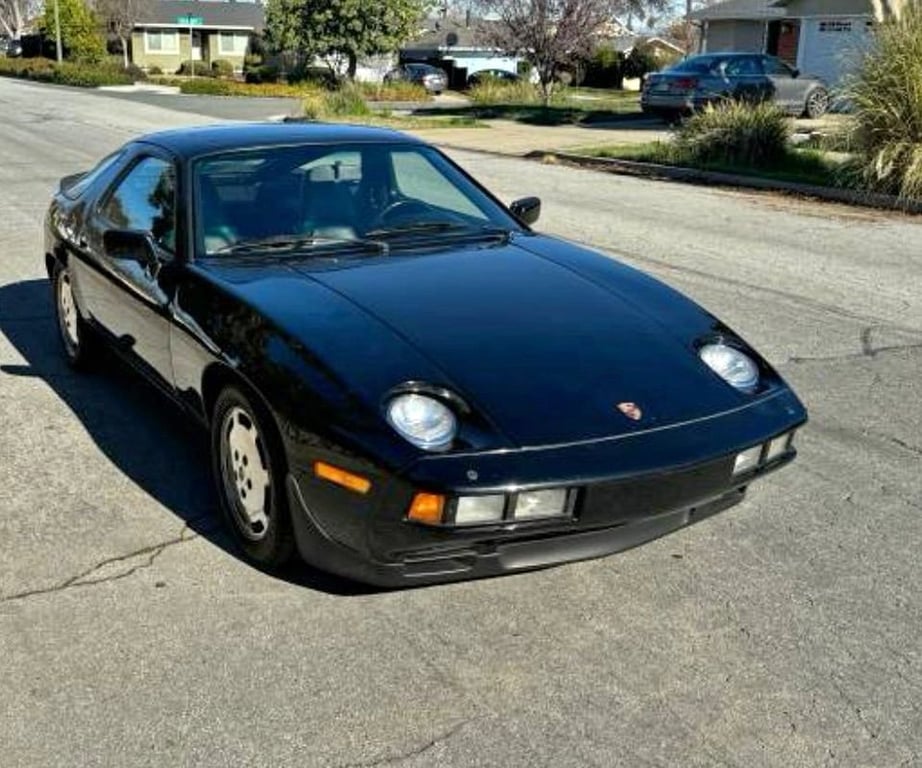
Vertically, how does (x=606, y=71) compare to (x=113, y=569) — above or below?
above

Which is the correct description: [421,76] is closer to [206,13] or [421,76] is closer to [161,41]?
[206,13]

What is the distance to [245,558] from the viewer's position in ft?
12.2

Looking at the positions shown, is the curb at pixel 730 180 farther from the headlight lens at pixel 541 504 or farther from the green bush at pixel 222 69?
the green bush at pixel 222 69

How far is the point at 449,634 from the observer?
3.25m

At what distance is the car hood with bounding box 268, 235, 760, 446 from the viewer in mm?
3209

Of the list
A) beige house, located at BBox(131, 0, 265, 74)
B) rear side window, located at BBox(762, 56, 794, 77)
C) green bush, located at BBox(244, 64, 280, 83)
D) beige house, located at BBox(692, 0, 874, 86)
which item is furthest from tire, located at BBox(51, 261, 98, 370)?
beige house, located at BBox(131, 0, 265, 74)

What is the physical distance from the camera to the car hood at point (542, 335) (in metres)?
3.21

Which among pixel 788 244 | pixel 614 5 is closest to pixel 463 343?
pixel 788 244

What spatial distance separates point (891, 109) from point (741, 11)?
1105 inches

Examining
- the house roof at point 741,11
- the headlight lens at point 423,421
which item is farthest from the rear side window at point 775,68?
the headlight lens at point 423,421

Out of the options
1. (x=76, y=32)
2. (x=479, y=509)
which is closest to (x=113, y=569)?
(x=479, y=509)

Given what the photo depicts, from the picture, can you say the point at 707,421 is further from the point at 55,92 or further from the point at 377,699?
the point at 55,92

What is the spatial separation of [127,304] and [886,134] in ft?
37.6

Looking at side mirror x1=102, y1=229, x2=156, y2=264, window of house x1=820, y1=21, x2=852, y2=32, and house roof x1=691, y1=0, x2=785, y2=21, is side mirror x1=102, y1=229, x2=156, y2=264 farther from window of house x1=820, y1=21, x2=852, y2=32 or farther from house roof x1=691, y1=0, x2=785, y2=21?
house roof x1=691, y1=0, x2=785, y2=21
